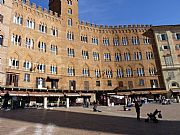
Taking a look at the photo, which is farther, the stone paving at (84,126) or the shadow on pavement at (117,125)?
the shadow on pavement at (117,125)

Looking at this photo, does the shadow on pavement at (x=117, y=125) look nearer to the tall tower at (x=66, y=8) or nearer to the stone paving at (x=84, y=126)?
the stone paving at (x=84, y=126)

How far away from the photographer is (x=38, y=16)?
38656 millimetres

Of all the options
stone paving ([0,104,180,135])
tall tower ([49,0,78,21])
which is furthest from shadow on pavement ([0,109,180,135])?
tall tower ([49,0,78,21])

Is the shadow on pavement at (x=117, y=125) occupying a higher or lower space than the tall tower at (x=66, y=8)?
lower

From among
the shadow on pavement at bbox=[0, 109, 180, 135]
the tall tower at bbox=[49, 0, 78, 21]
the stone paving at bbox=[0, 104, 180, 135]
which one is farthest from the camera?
the tall tower at bbox=[49, 0, 78, 21]

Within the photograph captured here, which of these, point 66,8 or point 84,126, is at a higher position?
point 66,8

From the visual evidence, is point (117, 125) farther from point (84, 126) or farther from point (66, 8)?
point (66, 8)

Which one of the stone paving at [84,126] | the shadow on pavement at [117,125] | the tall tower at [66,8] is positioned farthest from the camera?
the tall tower at [66,8]

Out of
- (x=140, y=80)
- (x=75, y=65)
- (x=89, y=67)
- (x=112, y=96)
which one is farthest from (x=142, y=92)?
(x=75, y=65)

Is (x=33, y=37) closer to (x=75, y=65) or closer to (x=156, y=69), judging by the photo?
(x=75, y=65)

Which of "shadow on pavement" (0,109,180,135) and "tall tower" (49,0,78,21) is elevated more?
"tall tower" (49,0,78,21)

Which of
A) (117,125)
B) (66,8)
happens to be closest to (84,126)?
(117,125)

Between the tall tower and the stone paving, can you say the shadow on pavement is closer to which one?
the stone paving

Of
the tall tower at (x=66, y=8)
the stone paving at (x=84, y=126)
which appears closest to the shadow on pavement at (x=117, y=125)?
the stone paving at (x=84, y=126)
